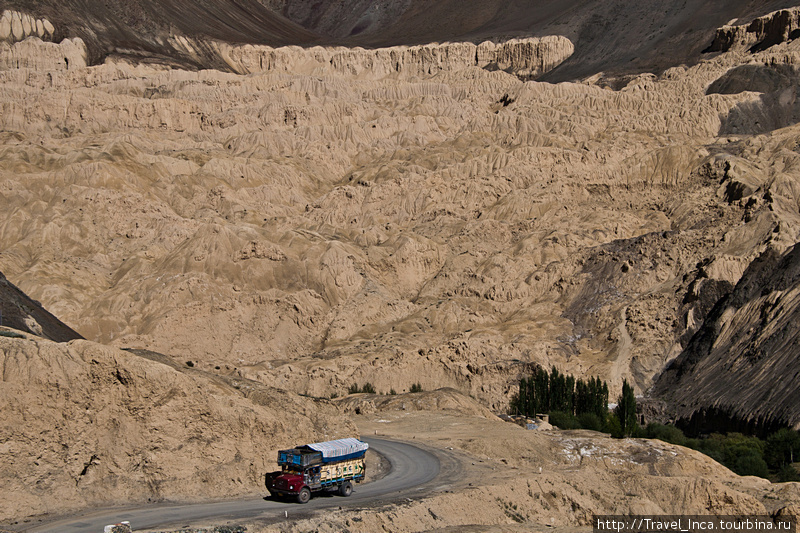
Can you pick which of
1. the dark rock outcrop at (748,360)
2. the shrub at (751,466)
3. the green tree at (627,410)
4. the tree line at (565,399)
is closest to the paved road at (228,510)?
the shrub at (751,466)

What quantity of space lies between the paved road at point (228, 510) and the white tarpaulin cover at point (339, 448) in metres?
1.17

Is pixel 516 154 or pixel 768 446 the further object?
pixel 516 154

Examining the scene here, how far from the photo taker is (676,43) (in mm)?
A: 159875

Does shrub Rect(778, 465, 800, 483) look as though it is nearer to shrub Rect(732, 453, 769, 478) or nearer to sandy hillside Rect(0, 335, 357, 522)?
shrub Rect(732, 453, 769, 478)

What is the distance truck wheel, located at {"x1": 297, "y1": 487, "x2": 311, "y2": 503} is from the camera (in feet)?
85.6

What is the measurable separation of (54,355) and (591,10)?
172778 millimetres

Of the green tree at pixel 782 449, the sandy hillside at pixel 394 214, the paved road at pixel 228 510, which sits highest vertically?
the sandy hillside at pixel 394 214

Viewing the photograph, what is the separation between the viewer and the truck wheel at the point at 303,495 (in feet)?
85.6

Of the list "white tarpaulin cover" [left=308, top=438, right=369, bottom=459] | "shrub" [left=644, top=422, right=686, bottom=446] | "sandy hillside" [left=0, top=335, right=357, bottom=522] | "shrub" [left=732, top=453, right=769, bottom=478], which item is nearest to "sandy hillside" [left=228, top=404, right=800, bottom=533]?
"white tarpaulin cover" [left=308, top=438, right=369, bottom=459]

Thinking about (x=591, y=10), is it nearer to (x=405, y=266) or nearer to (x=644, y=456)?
(x=405, y=266)

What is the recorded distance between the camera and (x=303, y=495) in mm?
26156

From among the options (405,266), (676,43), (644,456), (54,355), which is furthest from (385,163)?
(54,355)

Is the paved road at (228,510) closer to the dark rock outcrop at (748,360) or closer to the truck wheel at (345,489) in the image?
the truck wheel at (345,489)

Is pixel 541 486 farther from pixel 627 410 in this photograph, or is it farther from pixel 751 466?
pixel 627 410
